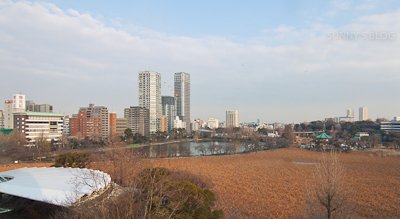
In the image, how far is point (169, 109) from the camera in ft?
445

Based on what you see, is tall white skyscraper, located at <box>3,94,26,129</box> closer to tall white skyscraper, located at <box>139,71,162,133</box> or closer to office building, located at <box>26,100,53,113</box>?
office building, located at <box>26,100,53,113</box>

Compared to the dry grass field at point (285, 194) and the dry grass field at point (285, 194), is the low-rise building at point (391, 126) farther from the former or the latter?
the dry grass field at point (285, 194)

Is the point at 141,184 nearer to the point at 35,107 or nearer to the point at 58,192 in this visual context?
the point at 58,192

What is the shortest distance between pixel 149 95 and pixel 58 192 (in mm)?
106160

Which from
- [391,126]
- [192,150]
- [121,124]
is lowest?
[192,150]

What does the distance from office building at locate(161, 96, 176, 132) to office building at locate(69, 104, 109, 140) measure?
152 ft

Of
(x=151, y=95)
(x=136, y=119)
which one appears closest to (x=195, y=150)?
(x=136, y=119)

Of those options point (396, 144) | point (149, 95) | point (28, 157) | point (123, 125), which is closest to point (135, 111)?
point (123, 125)

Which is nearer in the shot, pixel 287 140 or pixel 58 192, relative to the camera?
pixel 58 192

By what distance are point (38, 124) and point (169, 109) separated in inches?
3043

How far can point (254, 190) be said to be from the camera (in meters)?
19.0

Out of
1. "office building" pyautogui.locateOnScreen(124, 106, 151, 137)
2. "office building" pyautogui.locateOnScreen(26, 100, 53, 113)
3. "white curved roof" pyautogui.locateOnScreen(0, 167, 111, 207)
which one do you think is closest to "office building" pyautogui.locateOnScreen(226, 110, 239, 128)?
"office building" pyautogui.locateOnScreen(124, 106, 151, 137)

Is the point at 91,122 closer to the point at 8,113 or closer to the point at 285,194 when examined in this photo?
the point at 8,113

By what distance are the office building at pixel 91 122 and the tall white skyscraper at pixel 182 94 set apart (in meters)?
57.5
